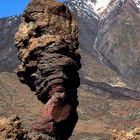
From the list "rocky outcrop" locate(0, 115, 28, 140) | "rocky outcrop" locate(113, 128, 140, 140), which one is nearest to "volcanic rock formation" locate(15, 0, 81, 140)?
"rocky outcrop" locate(113, 128, 140, 140)

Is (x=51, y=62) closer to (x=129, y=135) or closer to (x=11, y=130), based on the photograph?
(x=129, y=135)

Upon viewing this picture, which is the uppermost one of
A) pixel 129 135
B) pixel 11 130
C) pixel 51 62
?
pixel 51 62

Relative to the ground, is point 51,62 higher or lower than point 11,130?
higher

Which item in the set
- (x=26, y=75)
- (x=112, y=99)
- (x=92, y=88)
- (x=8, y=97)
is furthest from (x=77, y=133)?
(x=26, y=75)

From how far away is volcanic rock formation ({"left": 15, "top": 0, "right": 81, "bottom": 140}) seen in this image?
11.3m

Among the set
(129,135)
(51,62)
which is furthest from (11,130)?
(129,135)

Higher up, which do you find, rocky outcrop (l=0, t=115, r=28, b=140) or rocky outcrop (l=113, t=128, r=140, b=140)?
rocky outcrop (l=0, t=115, r=28, b=140)

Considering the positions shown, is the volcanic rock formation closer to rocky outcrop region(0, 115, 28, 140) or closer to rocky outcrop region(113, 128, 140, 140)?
rocky outcrop region(113, 128, 140, 140)

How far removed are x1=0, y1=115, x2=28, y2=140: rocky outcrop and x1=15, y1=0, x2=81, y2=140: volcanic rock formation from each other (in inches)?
46.8

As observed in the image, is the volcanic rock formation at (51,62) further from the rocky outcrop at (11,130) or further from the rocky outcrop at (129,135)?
the rocky outcrop at (11,130)

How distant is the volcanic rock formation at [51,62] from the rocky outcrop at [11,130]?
119 cm

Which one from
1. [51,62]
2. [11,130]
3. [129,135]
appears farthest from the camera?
[129,135]

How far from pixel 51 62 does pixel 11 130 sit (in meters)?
2.48

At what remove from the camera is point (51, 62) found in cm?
1153
